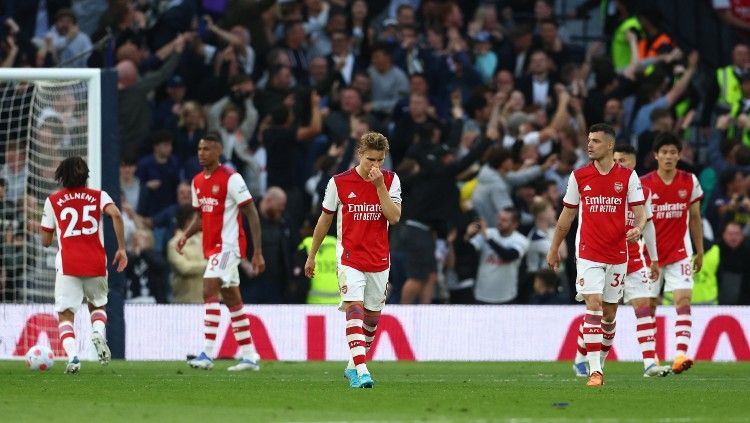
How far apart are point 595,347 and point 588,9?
14.4 metres

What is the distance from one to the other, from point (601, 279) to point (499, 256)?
7.31 meters

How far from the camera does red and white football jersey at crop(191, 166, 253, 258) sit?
17156 millimetres

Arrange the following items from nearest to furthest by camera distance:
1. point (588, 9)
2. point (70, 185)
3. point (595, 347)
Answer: point (595, 347) → point (70, 185) → point (588, 9)

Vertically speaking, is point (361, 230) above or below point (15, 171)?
below

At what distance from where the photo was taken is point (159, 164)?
22.5 m

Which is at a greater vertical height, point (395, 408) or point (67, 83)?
point (67, 83)

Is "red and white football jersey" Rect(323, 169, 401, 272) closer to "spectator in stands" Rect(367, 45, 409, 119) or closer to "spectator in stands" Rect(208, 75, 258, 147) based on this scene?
"spectator in stands" Rect(208, 75, 258, 147)

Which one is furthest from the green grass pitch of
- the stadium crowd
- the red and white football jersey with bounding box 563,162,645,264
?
the stadium crowd

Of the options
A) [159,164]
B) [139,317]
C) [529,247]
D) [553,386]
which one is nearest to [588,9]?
[529,247]

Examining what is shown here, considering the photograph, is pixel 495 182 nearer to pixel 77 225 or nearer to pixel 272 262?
pixel 272 262

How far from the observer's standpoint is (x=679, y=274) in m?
16.8

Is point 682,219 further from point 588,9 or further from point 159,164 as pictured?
point 588,9

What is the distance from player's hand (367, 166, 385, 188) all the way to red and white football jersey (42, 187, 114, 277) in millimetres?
3583

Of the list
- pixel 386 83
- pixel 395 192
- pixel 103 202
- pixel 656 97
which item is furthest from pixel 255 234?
pixel 656 97
